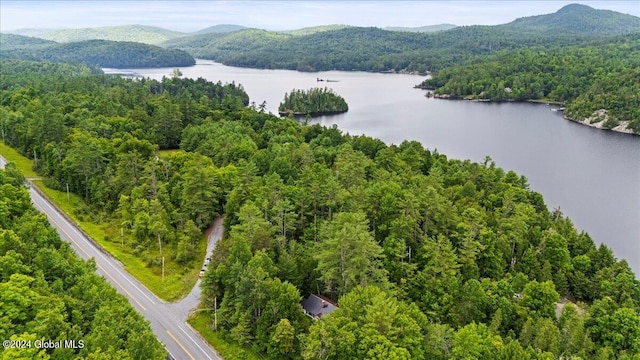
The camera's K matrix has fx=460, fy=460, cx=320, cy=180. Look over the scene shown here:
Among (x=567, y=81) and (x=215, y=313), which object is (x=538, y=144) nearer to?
(x=567, y=81)

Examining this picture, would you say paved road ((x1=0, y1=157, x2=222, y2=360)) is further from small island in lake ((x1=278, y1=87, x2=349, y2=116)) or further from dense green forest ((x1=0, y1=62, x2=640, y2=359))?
small island in lake ((x1=278, y1=87, x2=349, y2=116))

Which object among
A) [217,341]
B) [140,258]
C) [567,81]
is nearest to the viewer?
[217,341]

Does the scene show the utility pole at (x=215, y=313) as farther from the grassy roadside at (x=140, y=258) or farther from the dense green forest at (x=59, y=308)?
the dense green forest at (x=59, y=308)

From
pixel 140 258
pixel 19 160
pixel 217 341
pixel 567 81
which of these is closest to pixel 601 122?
pixel 567 81

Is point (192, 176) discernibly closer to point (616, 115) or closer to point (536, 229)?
point (536, 229)

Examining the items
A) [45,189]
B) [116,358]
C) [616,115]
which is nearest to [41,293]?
[116,358]

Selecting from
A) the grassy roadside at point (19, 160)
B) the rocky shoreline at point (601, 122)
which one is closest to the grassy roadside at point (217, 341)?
the grassy roadside at point (19, 160)
